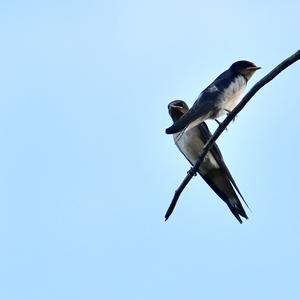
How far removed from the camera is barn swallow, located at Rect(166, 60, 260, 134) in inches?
196

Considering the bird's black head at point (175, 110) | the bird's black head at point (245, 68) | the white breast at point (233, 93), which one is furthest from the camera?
the bird's black head at point (175, 110)

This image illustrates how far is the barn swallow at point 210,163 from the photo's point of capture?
5.87m

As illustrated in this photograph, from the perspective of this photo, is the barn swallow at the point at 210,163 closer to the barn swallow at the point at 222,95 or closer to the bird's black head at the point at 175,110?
the bird's black head at the point at 175,110

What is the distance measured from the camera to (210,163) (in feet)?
21.1

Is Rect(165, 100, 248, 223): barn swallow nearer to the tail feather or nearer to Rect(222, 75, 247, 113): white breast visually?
the tail feather

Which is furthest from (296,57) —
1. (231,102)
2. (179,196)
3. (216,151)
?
(216,151)

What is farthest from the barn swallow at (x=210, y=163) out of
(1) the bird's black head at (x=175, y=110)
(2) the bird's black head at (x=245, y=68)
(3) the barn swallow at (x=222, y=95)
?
(2) the bird's black head at (x=245, y=68)

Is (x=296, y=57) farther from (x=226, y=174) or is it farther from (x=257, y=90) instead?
(x=226, y=174)

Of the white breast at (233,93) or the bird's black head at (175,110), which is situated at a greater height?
the bird's black head at (175,110)

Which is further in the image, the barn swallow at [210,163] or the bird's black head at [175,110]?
the bird's black head at [175,110]

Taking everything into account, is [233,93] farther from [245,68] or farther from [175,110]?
[175,110]

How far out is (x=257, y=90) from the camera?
2.89 metres

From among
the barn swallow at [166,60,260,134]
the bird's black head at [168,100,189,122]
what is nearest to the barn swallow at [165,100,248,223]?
the bird's black head at [168,100,189,122]

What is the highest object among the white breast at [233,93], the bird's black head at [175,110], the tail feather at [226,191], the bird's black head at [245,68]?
the bird's black head at [175,110]
